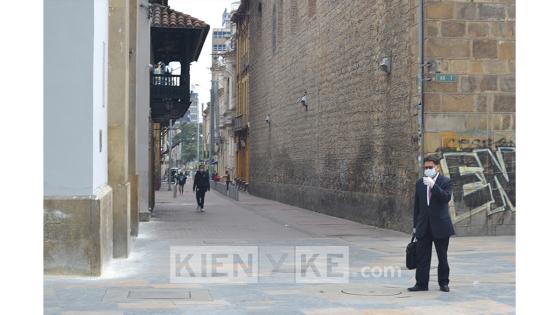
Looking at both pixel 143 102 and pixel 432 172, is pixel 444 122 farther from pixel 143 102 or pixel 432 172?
pixel 432 172

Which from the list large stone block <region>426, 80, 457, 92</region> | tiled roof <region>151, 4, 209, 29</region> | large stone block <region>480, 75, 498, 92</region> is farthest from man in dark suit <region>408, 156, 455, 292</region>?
tiled roof <region>151, 4, 209, 29</region>

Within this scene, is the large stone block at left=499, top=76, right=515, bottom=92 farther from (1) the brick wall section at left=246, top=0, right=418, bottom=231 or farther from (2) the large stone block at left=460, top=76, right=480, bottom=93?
(1) the brick wall section at left=246, top=0, right=418, bottom=231

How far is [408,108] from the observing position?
19.0 meters

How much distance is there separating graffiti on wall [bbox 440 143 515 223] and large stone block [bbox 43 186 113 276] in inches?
372

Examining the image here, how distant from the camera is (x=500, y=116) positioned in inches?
730

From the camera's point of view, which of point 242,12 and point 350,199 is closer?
point 350,199

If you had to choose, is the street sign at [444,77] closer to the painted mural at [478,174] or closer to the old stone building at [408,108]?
the old stone building at [408,108]

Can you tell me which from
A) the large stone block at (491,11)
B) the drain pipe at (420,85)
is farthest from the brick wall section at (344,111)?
the large stone block at (491,11)

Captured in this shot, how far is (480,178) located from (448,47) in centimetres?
287

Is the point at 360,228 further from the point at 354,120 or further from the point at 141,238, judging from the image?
the point at 141,238

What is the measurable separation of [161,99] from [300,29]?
5.96 meters

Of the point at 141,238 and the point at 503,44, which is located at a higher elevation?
→ the point at 503,44

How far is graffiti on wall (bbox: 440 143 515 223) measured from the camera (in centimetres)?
1827
